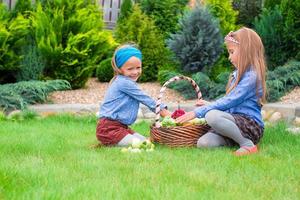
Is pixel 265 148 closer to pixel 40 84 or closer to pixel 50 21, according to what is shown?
pixel 40 84

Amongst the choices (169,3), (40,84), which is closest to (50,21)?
(40,84)

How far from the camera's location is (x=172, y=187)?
4016 mm

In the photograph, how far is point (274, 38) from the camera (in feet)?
32.6

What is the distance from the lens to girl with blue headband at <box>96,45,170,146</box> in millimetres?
5992

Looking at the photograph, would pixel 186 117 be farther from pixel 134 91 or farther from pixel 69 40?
pixel 69 40

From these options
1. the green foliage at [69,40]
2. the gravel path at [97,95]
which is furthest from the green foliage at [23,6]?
the gravel path at [97,95]

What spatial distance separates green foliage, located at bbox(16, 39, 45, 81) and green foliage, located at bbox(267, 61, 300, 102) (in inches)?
139

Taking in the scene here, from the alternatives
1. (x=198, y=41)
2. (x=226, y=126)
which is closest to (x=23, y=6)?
(x=198, y=41)

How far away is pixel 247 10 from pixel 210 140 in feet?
25.9

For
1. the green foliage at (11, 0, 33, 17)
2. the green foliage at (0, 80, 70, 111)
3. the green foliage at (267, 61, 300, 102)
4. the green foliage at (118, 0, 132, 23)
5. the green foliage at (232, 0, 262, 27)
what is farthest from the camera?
the green foliage at (232, 0, 262, 27)

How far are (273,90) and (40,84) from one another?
332 centimetres

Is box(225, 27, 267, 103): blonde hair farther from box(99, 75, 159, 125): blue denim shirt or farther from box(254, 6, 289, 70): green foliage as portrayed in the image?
box(254, 6, 289, 70): green foliage

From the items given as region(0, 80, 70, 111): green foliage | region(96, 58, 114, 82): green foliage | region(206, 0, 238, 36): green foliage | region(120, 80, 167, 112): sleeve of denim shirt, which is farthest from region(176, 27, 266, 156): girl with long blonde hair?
region(206, 0, 238, 36): green foliage

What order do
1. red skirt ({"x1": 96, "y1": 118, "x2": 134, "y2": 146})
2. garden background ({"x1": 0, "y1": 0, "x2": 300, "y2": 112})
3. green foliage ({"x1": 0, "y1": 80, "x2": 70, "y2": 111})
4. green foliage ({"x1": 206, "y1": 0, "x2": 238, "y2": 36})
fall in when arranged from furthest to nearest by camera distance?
green foliage ({"x1": 206, "y1": 0, "x2": 238, "y2": 36}), garden background ({"x1": 0, "y1": 0, "x2": 300, "y2": 112}), green foliage ({"x1": 0, "y1": 80, "x2": 70, "y2": 111}), red skirt ({"x1": 96, "y1": 118, "x2": 134, "y2": 146})
